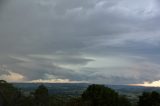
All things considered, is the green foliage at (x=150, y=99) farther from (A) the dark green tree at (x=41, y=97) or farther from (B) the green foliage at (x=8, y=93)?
(B) the green foliage at (x=8, y=93)

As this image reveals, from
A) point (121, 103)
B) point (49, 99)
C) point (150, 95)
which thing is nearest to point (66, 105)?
point (49, 99)

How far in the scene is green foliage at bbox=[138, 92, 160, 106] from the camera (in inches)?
3516

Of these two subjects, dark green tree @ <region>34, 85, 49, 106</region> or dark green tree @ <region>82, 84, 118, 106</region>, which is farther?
dark green tree @ <region>34, 85, 49, 106</region>

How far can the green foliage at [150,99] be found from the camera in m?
89.3

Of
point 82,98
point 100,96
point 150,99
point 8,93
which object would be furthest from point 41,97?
point 150,99

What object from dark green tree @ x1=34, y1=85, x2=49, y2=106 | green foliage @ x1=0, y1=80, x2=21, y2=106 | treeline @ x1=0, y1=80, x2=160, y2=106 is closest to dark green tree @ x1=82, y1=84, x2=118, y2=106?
treeline @ x1=0, y1=80, x2=160, y2=106

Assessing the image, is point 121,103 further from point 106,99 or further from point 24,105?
point 24,105

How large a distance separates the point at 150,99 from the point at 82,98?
654 inches

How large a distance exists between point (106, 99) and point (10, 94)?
78.5ft

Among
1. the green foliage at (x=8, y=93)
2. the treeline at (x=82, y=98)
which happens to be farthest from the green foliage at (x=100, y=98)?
the green foliage at (x=8, y=93)

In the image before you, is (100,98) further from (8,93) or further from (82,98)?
(8,93)

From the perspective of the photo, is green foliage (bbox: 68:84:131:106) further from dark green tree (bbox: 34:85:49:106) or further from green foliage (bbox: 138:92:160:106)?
dark green tree (bbox: 34:85:49:106)

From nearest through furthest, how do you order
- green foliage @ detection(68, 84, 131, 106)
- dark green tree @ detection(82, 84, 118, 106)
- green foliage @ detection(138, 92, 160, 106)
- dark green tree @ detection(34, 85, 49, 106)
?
1. green foliage @ detection(138, 92, 160, 106)
2. green foliage @ detection(68, 84, 131, 106)
3. dark green tree @ detection(82, 84, 118, 106)
4. dark green tree @ detection(34, 85, 49, 106)

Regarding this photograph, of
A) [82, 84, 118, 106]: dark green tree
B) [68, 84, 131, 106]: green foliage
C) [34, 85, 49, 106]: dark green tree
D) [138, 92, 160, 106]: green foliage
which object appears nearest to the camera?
[138, 92, 160, 106]: green foliage
